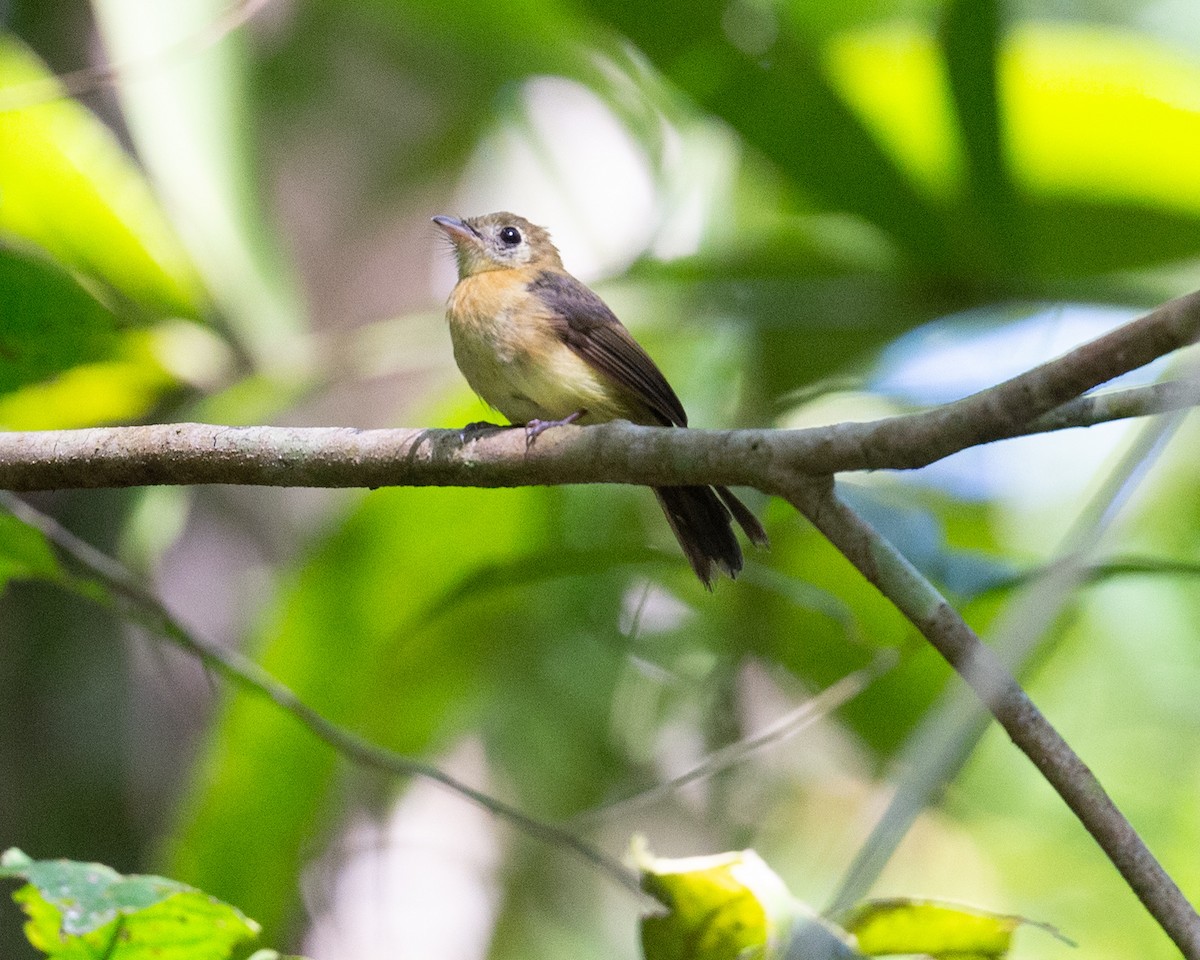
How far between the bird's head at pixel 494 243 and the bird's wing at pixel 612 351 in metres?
0.53

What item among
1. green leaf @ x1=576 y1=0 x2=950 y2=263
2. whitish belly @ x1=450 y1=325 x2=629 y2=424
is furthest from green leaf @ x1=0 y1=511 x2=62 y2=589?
green leaf @ x1=576 y1=0 x2=950 y2=263

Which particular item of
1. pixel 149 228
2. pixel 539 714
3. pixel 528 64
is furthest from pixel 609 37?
pixel 539 714

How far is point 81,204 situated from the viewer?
363 cm

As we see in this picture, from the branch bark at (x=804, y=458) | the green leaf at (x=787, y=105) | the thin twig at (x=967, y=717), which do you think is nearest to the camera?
the branch bark at (x=804, y=458)

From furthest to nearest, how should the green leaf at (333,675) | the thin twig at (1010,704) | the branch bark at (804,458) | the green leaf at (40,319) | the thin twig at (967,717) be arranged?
the green leaf at (333,675) → the green leaf at (40,319) → the thin twig at (967,717) → the thin twig at (1010,704) → the branch bark at (804,458)

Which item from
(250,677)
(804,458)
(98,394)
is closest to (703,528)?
(250,677)

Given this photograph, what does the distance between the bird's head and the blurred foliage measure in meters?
0.32

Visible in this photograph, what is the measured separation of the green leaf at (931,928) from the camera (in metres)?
1.68

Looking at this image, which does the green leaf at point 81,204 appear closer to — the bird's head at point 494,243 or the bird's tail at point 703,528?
the bird's head at point 494,243

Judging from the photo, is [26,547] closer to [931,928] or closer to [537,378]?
[537,378]

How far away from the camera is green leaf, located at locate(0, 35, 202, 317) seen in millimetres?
3516

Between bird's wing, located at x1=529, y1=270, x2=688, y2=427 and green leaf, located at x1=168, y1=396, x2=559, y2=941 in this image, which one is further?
green leaf, located at x1=168, y1=396, x2=559, y2=941

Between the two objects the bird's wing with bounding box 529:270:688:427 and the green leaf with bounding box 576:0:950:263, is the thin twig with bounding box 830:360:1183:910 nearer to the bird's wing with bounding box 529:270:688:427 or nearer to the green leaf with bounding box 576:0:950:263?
the bird's wing with bounding box 529:270:688:427

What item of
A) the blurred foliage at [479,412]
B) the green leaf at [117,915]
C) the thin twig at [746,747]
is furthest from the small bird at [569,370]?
Answer: the green leaf at [117,915]
